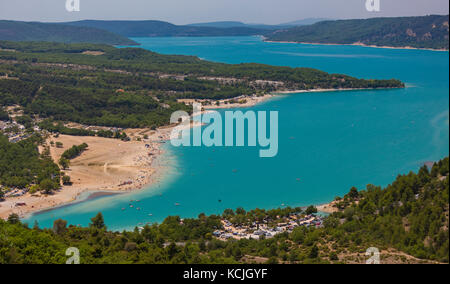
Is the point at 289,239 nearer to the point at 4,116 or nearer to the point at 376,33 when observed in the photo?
the point at 4,116

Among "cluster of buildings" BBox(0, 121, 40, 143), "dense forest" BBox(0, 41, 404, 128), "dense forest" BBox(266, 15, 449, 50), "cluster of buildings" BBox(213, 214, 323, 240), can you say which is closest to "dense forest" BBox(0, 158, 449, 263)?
"cluster of buildings" BBox(213, 214, 323, 240)

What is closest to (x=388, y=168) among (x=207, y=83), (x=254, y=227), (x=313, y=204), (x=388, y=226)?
(x=313, y=204)

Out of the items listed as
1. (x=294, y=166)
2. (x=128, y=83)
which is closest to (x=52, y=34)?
(x=128, y=83)

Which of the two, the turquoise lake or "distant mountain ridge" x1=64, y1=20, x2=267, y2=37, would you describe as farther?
"distant mountain ridge" x1=64, y1=20, x2=267, y2=37

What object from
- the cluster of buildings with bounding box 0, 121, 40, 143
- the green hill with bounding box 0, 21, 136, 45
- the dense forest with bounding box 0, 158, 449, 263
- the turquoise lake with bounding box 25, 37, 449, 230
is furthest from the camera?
the green hill with bounding box 0, 21, 136, 45

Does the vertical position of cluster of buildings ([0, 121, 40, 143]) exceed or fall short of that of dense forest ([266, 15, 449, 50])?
it falls short

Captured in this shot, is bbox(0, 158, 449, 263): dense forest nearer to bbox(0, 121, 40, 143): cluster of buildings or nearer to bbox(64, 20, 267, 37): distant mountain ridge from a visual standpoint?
bbox(0, 121, 40, 143): cluster of buildings
